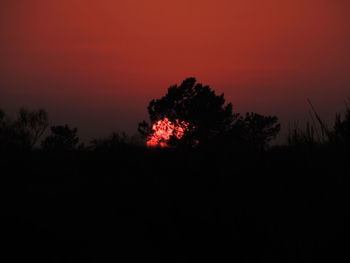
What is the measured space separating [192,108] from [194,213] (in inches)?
1351

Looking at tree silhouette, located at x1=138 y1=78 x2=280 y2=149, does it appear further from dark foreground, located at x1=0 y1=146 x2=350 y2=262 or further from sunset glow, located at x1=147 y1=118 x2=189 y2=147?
dark foreground, located at x1=0 y1=146 x2=350 y2=262

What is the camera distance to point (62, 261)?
362cm

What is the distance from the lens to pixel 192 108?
3831cm

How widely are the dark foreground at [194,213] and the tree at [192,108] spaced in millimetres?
31460

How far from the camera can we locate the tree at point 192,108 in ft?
125

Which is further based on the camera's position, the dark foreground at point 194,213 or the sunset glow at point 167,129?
the sunset glow at point 167,129

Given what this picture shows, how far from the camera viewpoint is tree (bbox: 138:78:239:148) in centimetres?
3806

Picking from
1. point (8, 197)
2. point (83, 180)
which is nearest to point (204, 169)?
point (83, 180)

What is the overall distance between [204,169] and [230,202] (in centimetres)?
177

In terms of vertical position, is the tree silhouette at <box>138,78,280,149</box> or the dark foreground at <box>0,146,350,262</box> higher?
the tree silhouette at <box>138,78,280,149</box>

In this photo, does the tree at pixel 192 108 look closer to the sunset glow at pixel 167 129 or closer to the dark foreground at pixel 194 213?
the sunset glow at pixel 167 129

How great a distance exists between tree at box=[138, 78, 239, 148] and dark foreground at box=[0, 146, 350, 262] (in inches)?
1239

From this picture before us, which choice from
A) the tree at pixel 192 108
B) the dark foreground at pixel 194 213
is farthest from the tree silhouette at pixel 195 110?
the dark foreground at pixel 194 213

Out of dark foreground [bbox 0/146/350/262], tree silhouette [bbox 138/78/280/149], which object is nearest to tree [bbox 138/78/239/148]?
tree silhouette [bbox 138/78/280/149]
